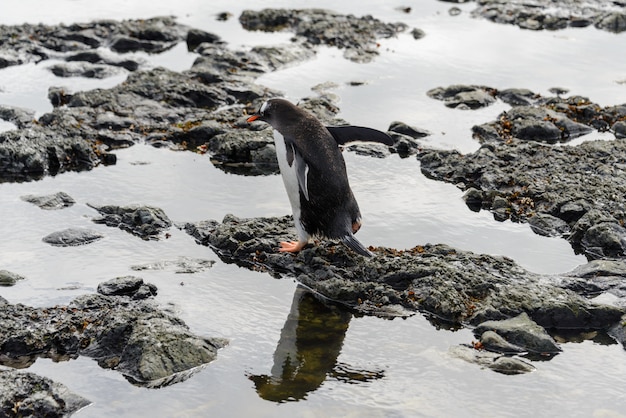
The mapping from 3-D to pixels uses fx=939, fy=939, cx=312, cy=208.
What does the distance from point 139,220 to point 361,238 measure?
245cm

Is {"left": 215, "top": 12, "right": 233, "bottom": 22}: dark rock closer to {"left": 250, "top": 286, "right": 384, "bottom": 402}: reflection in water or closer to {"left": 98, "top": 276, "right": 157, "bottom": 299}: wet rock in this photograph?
{"left": 250, "top": 286, "right": 384, "bottom": 402}: reflection in water

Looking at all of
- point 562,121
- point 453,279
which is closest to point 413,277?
point 453,279

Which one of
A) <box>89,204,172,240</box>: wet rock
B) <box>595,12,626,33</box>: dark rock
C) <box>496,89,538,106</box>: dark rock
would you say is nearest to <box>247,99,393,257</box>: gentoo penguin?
<box>89,204,172,240</box>: wet rock

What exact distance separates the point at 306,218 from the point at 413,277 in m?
1.26

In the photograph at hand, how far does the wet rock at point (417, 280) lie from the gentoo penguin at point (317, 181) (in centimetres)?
26

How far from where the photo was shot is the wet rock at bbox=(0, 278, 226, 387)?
760cm

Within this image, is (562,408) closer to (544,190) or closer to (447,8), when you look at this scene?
(544,190)

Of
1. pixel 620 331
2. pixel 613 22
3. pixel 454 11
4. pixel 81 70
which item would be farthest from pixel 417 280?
pixel 613 22

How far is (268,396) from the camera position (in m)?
7.40

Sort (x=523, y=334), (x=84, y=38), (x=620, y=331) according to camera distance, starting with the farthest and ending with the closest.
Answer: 1. (x=84, y=38)
2. (x=620, y=331)
3. (x=523, y=334)

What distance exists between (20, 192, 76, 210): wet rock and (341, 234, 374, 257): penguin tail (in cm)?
348

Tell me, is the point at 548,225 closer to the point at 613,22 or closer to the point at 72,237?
the point at 72,237

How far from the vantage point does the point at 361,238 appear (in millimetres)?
10336

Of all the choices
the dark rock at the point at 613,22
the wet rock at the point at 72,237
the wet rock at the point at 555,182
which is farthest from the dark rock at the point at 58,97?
the dark rock at the point at 613,22
